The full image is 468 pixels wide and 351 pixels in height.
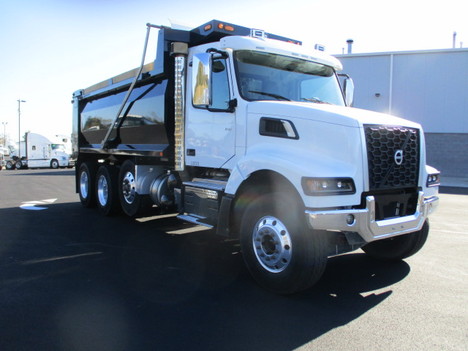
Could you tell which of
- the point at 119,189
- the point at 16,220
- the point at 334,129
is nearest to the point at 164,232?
the point at 119,189

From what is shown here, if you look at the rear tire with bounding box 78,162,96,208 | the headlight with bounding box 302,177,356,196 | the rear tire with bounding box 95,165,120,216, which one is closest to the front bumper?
the headlight with bounding box 302,177,356,196

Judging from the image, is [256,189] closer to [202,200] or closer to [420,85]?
[202,200]

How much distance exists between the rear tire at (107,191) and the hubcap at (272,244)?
497 cm

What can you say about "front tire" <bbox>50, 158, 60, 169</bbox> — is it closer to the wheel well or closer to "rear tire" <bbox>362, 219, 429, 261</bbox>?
the wheel well

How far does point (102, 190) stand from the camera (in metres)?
9.11

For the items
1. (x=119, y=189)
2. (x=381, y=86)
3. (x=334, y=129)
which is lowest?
(x=119, y=189)

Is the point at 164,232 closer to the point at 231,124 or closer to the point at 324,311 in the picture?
the point at 231,124

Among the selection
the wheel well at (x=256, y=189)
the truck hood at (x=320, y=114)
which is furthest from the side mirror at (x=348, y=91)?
the wheel well at (x=256, y=189)

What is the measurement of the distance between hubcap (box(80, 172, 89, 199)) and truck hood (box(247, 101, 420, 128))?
6.74 metres

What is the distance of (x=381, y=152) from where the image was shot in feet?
13.3

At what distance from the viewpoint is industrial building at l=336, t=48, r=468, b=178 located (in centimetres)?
2250

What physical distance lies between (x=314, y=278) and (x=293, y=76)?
2.76 metres

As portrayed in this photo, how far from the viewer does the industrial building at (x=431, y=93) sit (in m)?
22.5

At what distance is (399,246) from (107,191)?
6.21m
